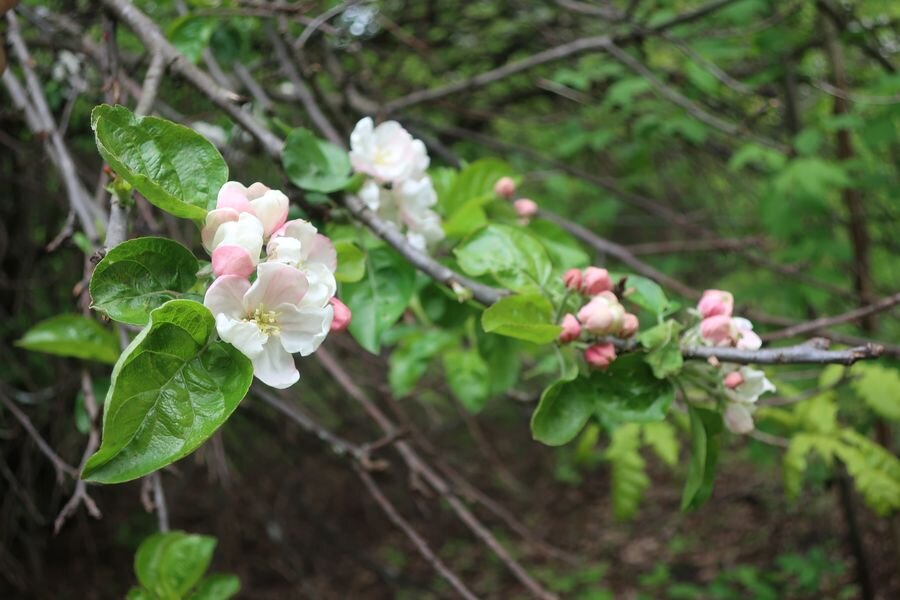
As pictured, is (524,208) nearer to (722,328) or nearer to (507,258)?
(507,258)

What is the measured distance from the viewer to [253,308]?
2.61 ft

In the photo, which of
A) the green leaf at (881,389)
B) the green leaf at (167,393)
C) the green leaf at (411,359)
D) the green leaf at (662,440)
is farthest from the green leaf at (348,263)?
the green leaf at (881,389)

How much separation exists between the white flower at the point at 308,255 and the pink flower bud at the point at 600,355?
39 cm

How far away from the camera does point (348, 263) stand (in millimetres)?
1093

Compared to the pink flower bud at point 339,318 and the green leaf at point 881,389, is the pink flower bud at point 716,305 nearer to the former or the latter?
the pink flower bud at point 339,318

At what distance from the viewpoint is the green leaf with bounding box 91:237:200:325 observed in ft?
2.51

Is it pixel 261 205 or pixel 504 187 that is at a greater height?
pixel 261 205

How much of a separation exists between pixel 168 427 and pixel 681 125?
2453mm

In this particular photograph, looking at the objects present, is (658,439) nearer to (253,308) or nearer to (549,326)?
(549,326)

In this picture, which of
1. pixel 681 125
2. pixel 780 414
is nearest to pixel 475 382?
pixel 780 414

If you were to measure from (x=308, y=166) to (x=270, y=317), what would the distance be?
0.49 m

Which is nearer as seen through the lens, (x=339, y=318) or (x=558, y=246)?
(x=339, y=318)

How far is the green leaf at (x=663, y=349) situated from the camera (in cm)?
103

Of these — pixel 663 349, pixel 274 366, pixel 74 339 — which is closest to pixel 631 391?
pixel 663 349
